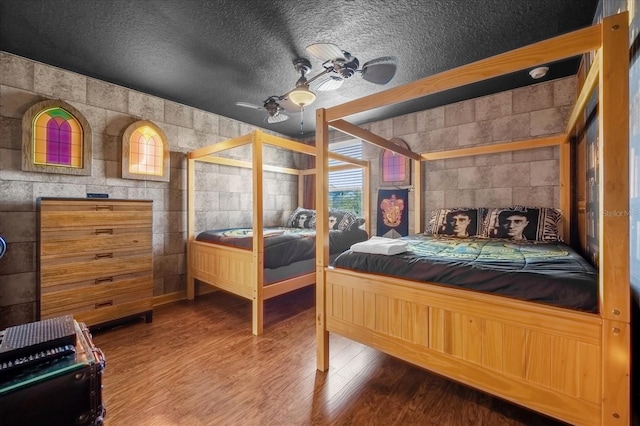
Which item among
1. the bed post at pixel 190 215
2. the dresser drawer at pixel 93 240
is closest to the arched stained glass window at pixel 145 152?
the bed post at pixel 190 215

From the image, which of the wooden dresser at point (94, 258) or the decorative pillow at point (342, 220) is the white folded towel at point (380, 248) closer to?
the decorative pillow at point (342, 220)

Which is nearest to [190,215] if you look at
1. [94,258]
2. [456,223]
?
[94,258]

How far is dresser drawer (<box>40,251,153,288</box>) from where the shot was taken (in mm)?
2066

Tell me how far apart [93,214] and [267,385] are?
1.97m

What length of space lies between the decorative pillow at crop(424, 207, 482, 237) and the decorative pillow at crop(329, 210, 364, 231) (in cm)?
102

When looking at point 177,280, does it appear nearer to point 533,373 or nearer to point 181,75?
point 181,75

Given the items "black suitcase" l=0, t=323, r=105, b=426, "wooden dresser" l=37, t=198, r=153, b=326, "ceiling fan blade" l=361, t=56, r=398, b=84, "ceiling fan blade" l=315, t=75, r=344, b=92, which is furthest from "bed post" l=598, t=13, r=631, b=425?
"wooden dresser" l=37, t=198, r=153, b=326

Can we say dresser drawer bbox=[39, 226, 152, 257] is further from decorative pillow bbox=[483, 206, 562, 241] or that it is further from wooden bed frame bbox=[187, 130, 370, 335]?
decorative pillow bbox=[483, 206, 562, 241]

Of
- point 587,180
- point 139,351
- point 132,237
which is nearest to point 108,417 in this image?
point 139,351

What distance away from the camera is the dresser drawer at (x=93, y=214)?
2074mm

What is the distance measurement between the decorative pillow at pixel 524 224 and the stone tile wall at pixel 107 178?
10.2 feet

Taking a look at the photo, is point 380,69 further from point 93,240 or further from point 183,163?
point 93,240

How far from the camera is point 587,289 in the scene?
104 centimetres

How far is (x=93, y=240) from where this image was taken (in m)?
2.26
